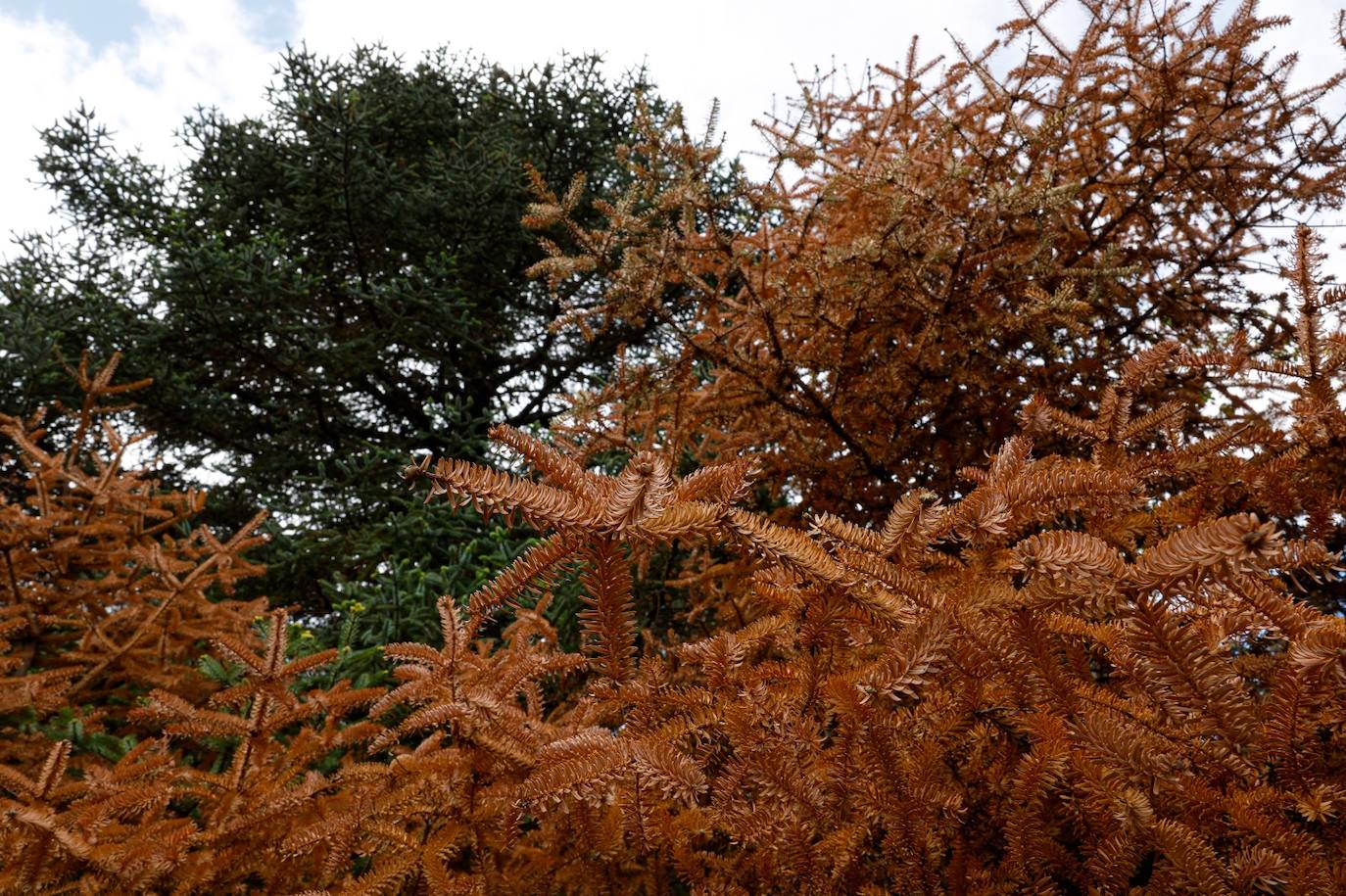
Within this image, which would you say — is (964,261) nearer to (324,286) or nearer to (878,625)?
(878,625)

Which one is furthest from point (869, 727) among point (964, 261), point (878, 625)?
point (964, 261)

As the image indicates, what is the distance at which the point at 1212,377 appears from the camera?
3.29 metres

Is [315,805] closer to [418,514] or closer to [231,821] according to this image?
[231,821]

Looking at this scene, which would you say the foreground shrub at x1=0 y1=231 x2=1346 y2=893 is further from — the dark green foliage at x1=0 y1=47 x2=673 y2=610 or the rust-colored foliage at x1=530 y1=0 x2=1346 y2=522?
the dark green foliage at x1=0 y1=47 x2=673 y2=610

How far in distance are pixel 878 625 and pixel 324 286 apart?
959 centimetres

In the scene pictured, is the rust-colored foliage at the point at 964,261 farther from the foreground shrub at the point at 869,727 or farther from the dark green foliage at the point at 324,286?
the dark green foliage at the point at 324,286

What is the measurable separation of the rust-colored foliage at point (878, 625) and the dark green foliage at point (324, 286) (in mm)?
3583

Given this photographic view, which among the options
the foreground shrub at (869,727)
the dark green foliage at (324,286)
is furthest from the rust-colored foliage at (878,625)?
the dark green foliage at (324,286)

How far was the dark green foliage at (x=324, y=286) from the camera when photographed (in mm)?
7238

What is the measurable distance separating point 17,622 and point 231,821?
163 centimetres

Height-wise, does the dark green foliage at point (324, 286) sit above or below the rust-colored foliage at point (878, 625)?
above

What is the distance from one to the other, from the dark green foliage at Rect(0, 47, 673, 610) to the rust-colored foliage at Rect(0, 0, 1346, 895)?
3583 mm

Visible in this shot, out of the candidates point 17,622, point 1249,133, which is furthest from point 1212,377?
point 17,622

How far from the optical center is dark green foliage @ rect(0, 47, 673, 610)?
23.7 ft
